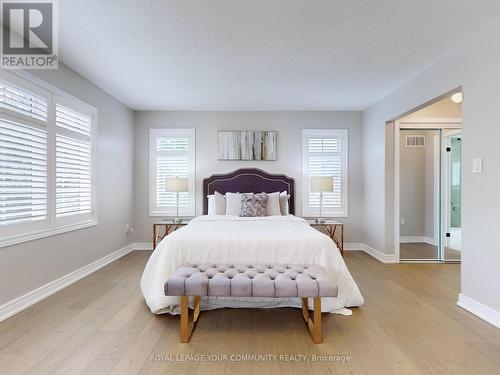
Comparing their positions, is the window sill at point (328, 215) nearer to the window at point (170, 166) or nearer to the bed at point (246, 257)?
the window at point (170, 166)

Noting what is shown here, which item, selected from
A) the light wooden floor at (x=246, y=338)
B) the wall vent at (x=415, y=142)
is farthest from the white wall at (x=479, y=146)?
the wall vent at (x=415, y=142)

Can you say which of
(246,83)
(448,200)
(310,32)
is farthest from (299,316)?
(448,200)

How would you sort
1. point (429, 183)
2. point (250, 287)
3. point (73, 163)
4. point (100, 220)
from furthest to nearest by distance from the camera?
point (429, 183), point (100, 220), point (73, 163), point (250, 287)

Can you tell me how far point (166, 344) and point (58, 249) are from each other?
195 cm

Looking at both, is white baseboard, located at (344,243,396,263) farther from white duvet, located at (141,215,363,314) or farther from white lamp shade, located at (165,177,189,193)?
white lamp shade, located at (165,177,189,193)

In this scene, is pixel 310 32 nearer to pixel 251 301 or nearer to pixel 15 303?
pixel 251 301

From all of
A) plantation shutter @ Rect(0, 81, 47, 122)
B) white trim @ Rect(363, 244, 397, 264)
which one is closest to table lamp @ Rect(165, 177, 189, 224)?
plantation shutter @ Rect(0, 81, 47, 122)

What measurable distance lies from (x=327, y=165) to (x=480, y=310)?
3.14 metres

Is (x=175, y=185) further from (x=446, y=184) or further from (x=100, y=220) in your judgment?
(x=446, y=184)

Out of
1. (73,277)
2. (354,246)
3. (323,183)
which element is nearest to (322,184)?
(323,183)

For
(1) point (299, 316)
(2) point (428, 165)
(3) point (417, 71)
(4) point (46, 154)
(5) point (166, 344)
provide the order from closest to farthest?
(5) point (166, 344)
(1) point (299, 316)
(4) point (46, 154)
(3) point (417, 71)
(2) point (428, 165)

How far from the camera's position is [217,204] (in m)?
4.59

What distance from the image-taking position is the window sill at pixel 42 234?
2.50m

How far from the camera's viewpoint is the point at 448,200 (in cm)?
451
